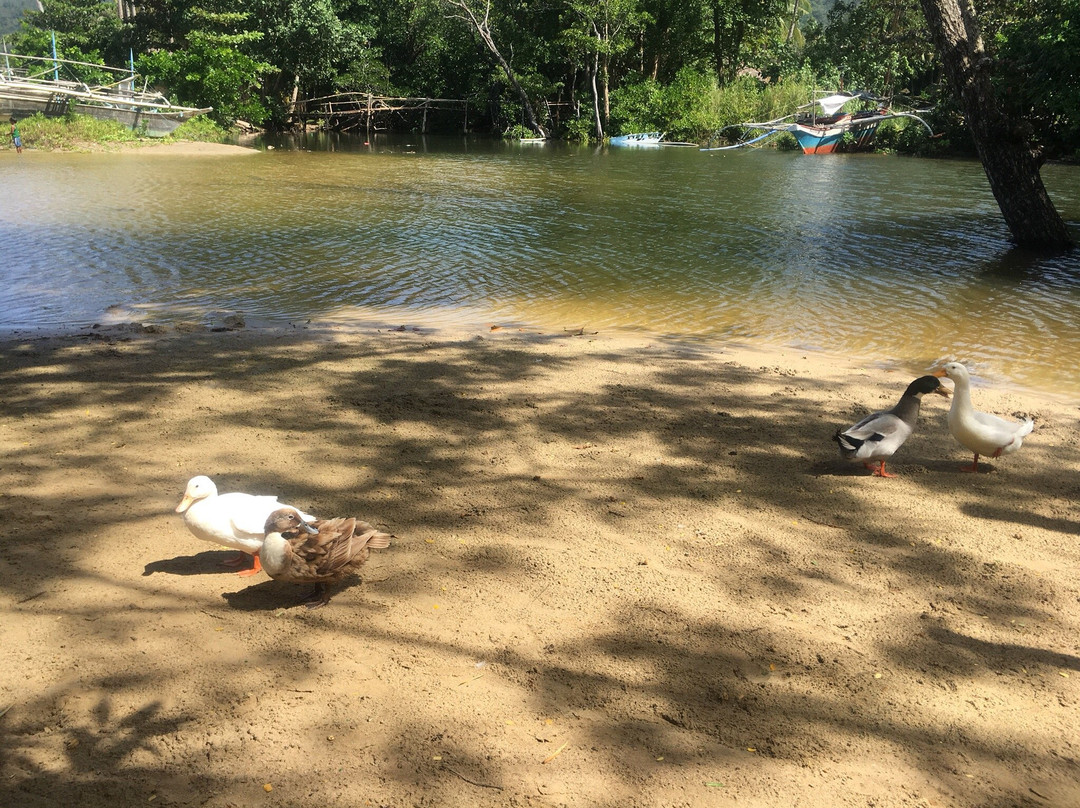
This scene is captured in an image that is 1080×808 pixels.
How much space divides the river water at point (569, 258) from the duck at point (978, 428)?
3.32 meters

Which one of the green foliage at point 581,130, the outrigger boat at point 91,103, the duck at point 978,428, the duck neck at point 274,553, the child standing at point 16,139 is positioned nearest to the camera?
the duck neck at point 274,553

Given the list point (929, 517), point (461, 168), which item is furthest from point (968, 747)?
point (461, 168)

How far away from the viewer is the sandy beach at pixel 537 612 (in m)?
3.01

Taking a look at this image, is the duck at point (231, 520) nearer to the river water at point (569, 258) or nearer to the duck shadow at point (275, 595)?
the duck shadow at point (275, 595)

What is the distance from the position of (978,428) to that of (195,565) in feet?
16.4

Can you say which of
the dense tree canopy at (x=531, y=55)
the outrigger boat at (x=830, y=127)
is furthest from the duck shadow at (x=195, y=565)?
the dense tree canopy at (x=531, y=55)

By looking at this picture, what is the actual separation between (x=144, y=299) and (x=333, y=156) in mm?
24290

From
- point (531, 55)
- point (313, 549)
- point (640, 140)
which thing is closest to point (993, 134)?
point (313, 549)

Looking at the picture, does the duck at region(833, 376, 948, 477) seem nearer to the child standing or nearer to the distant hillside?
the child standing

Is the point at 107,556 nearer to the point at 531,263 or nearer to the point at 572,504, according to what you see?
the point at 572,504

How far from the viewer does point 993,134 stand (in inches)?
575

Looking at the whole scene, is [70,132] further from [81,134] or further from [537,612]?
[537,612]

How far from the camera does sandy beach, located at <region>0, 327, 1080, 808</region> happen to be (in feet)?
9.89

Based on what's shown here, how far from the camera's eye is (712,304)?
11703 mm
